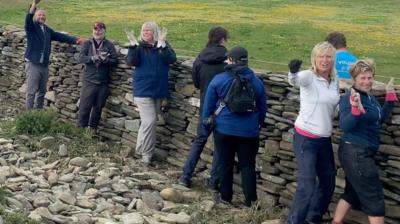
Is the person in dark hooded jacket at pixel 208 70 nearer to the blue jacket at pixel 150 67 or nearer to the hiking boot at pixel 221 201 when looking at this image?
the hiking boot at pixel 221 201

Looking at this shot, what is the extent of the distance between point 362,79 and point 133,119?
18.3 ft

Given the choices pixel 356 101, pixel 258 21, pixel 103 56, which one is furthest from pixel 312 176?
pixel 258 21

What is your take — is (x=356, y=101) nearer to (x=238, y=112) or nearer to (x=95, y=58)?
(x=238, y=112)

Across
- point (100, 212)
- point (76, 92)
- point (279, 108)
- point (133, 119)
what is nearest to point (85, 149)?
point (133, 119)

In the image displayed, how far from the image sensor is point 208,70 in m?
9.73

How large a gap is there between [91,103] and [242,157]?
4.41 metres

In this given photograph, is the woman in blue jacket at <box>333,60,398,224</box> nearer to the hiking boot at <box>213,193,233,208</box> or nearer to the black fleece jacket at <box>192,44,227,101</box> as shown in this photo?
the hiking boot at <box>213,193,233,208</box>

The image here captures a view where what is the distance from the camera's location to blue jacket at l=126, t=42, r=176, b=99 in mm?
10672

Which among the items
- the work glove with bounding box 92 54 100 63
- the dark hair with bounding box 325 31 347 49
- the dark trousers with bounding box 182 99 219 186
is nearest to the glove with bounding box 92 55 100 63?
the work glove with bounding box 92 54 100 63

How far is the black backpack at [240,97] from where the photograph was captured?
28.1ft

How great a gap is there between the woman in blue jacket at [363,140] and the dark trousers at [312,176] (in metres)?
0.28

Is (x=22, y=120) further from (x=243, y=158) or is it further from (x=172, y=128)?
(x=243, y=158)

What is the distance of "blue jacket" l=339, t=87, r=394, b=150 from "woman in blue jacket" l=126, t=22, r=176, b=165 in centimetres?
389

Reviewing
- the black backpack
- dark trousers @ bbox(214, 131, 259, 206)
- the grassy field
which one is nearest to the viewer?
the black backpack
